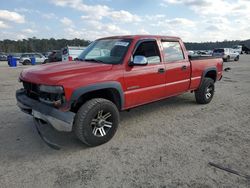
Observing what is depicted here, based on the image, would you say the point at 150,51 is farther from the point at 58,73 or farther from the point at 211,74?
the point at 211,74

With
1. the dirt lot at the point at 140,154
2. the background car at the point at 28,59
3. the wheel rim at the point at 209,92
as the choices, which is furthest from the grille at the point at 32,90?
the background car at the point at 28,59

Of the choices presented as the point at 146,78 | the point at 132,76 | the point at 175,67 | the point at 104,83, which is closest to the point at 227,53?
the point at 175,67

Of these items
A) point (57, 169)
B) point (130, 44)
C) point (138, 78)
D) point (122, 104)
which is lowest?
point (57, 169)

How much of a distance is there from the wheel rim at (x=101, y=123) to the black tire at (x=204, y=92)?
10.8 feet

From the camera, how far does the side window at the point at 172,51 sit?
5.17m

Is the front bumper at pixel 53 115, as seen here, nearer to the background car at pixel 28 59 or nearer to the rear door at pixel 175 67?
the rear door at pixel 175 67

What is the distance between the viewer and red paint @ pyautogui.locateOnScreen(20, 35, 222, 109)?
11.9 ft

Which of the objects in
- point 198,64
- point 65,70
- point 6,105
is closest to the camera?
point 65,70

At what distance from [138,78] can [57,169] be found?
2171 mm

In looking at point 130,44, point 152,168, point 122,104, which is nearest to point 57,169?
point 152,168

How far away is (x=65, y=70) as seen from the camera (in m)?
3.82

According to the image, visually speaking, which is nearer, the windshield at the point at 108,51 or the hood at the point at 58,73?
the hood at the point at 58,73

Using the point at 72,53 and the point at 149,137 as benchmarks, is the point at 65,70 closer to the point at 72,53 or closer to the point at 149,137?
the point at 149,137

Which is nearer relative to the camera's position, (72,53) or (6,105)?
(6,105)
